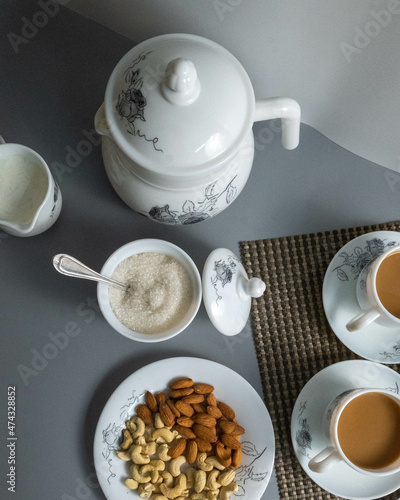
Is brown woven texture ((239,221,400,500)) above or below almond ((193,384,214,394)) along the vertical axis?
above

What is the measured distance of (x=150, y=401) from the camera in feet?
2.70

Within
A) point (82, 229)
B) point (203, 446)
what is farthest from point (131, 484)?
point (82, 229)

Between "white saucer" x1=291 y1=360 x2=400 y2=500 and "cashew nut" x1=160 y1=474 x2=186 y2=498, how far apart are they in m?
0.18

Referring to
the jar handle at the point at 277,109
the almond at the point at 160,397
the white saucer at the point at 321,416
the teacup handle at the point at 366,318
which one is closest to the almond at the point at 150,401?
the almond at the point at 160,397

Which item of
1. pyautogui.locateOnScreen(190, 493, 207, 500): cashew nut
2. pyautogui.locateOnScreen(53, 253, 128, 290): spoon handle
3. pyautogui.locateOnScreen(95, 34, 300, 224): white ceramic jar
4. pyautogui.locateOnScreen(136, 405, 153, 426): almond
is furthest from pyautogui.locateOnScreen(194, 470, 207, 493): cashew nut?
pyautogui.locateOnScreen(95, 34, 300, 224): white ceramic jar

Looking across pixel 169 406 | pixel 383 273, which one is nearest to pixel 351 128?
pixel 383 273

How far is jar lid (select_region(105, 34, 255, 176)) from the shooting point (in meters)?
0.56

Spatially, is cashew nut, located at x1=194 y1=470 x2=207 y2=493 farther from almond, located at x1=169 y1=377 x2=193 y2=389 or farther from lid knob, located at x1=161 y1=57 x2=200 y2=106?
lid knob, located at x1=161 y1=57 x2=200 y2=106

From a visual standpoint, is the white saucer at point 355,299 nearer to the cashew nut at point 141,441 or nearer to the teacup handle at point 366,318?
the teacup handle at point 366,318

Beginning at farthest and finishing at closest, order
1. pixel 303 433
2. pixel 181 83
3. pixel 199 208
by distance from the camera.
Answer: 1. pixel 303 433
2. pixel 199 208
3. pixel 181 83

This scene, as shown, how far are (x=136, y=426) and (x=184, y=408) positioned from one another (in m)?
0.08

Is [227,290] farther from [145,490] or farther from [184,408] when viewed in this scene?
[145,490]

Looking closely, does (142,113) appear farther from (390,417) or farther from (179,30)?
(390,417)

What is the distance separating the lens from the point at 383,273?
764mm
